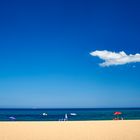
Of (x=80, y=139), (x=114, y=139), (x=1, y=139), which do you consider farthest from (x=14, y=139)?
(x=114, y=139)

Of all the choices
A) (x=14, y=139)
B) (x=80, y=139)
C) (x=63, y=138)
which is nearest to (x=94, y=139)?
(x=80, y=139)

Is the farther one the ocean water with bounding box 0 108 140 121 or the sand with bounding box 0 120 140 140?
the ocean water with bounding box 0 108 140 121

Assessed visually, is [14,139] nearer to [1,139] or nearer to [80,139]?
[1,139]

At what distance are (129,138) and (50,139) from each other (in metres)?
3.89

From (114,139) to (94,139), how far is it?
3.14 feet

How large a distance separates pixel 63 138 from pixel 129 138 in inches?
129

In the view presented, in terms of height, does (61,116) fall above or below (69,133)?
below

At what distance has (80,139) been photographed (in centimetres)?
1182

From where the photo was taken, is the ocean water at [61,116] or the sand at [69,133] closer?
the sand at [69,133]

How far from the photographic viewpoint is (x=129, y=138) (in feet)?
39.4

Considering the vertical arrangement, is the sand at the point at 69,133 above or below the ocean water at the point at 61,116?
above

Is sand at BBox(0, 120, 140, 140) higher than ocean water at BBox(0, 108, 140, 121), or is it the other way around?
sand at BBox(0, 120, 140, 140)

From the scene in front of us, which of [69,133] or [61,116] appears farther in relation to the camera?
[61,116]

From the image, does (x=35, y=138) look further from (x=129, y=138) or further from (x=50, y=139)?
(x=129, y=138)
